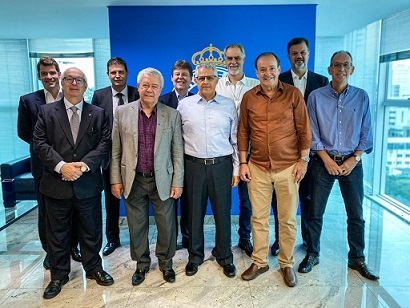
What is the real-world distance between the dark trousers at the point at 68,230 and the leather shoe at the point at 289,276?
156 cm

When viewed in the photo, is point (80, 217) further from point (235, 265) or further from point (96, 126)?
point (235, 265)

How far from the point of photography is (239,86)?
3.28 metres

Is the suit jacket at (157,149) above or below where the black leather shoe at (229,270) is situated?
above

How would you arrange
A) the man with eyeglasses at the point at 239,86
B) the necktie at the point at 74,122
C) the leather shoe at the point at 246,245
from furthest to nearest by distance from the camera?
the leather shoe at the point at 246,245 < the man with eyeglasses at the point at 239,86 < the necktie at the point at 74,122

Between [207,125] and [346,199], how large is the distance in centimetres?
137

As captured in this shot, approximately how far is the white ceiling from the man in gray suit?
1.72 metres

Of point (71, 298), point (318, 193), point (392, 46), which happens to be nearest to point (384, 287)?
point (318, 193)

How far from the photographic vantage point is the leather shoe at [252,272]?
9.52ft

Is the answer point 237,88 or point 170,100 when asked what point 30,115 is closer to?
point 170,100

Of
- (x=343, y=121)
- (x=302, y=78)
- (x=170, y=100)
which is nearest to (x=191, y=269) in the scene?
(x=170, y=100)

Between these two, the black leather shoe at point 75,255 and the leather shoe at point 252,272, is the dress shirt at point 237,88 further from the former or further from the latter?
the black leather shoe at point 75,255

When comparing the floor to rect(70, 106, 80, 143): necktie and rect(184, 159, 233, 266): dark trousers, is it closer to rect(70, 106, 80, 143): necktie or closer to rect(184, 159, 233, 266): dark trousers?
rect(184, 159, 233, 266): dark trousers

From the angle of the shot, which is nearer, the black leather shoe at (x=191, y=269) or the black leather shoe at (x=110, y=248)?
the black leather shoe at (x=191, y=269)

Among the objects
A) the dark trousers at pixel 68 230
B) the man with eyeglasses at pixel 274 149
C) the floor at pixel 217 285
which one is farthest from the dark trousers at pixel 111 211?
the man with eyeglasses at pixel 274 149
